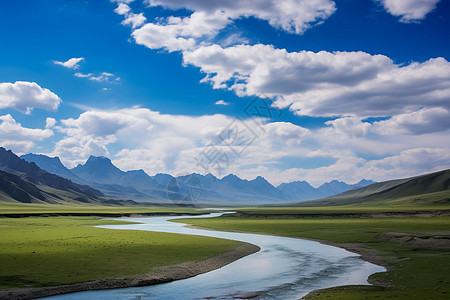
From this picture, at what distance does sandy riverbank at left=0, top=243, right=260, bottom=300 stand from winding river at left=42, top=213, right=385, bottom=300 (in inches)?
34.3

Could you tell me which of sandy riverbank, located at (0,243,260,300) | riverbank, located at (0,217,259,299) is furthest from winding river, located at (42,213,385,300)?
riverbank, located at (0,217,259,299)

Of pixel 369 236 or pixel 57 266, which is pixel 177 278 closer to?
A: pixel 57 266

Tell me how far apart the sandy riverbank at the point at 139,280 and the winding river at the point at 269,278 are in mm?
870

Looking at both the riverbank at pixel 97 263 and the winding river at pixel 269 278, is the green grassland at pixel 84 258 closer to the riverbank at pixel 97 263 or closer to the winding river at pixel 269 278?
the riverbank at pixel 97 263

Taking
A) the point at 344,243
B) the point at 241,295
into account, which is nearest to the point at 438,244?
the point at 344,243

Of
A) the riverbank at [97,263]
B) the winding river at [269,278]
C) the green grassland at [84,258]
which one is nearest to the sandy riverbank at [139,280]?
the riverbank at [97,263]

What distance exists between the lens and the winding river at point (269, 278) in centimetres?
2711

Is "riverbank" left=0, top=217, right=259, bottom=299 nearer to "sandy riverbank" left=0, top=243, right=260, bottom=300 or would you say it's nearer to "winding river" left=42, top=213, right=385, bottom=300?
"sandy riverbank" left=0, top=243, right=260, bottom=300

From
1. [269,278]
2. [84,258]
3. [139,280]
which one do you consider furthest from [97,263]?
[269,278]

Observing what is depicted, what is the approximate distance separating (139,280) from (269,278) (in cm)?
1201

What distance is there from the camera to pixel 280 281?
31766mm

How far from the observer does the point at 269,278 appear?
108 ft

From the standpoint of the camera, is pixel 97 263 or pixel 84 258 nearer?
pixel 97 263

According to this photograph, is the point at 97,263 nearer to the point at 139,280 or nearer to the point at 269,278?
the point at 139,280
